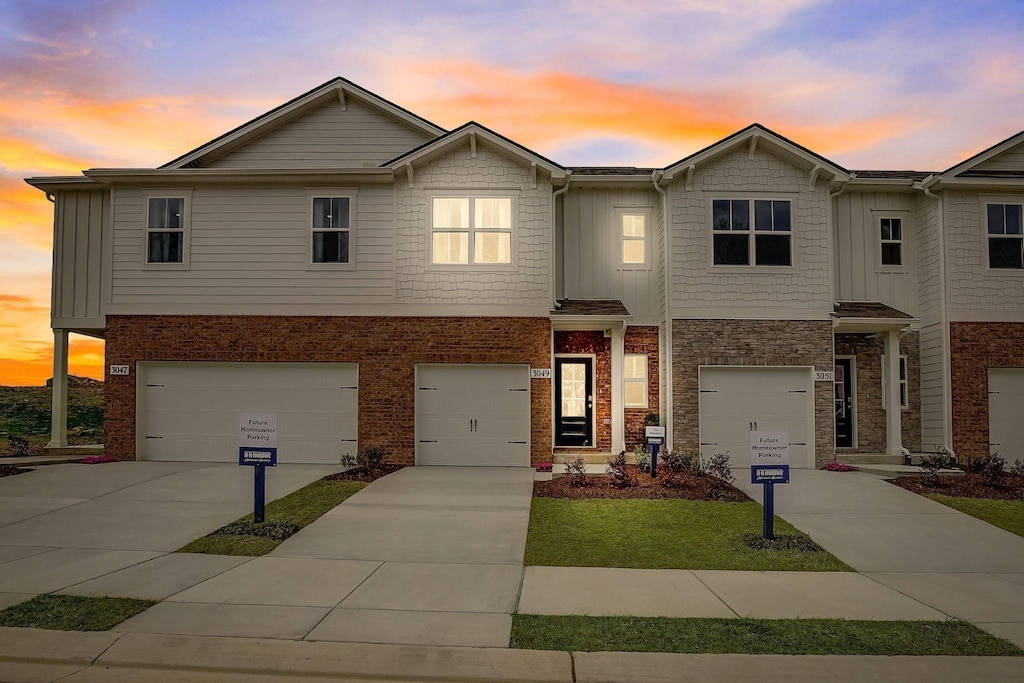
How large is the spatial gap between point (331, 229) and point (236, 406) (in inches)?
176

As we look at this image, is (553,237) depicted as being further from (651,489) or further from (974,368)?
(974,368)

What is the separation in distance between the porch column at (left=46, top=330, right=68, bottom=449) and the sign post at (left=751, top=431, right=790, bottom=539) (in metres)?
16.0

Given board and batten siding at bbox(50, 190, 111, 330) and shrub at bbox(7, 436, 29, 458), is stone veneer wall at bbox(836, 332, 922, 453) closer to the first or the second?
board and batten siding at bbox(50, 190, 111, 330)

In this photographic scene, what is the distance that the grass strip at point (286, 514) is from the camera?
375 inches

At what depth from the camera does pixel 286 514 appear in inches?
447


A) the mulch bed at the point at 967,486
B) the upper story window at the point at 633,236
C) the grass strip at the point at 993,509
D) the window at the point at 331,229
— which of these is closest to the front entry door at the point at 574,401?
the upper story window at the point at 633,236

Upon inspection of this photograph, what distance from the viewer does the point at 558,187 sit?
663 inches

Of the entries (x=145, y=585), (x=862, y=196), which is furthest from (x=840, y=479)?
(x=145, y=585)

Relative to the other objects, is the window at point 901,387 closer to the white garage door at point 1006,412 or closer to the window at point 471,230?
the white garage door at point 1006,412

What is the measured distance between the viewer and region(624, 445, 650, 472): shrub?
50.1ft

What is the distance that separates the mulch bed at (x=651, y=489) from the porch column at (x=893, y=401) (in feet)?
17.8

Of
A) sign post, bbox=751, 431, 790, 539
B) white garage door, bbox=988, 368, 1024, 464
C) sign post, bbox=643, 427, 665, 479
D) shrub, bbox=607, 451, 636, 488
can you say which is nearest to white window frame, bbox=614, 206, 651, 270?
sign post, bbox=643, 427, 665, 479

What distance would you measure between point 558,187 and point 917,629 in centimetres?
1207

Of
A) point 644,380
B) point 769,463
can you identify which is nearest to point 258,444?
point 769,463
